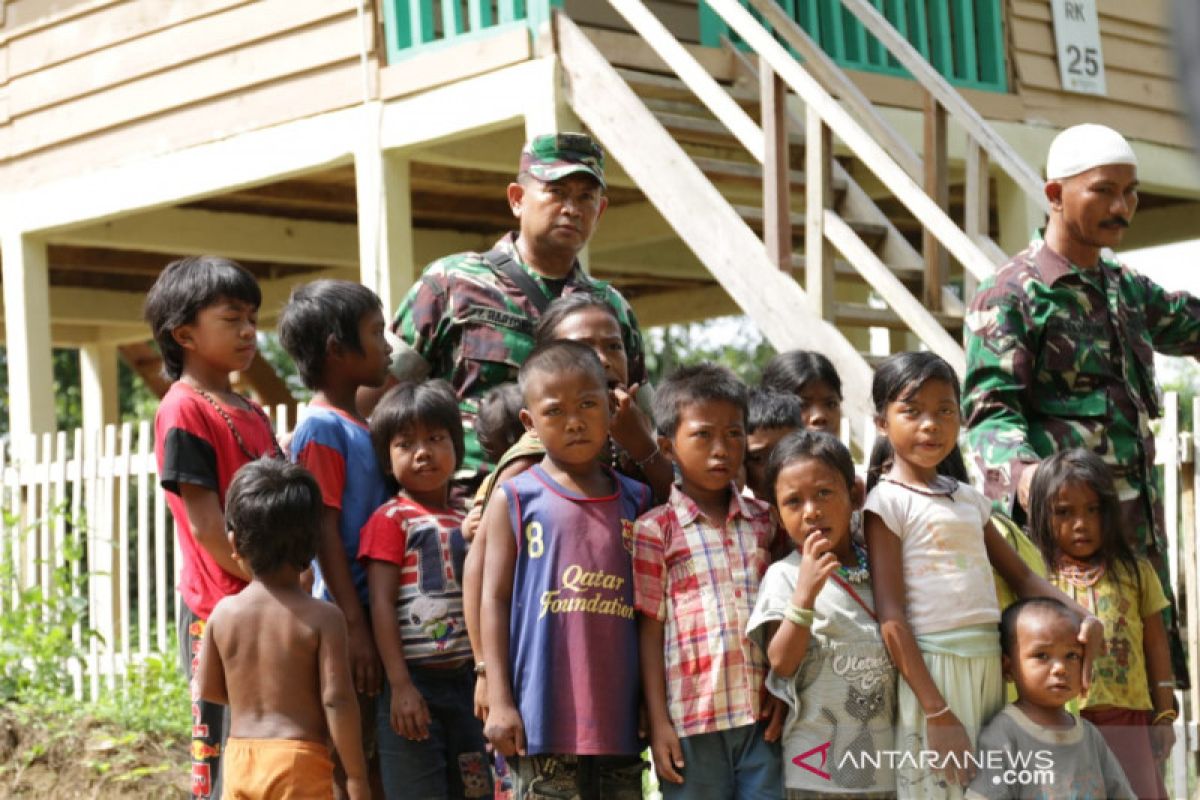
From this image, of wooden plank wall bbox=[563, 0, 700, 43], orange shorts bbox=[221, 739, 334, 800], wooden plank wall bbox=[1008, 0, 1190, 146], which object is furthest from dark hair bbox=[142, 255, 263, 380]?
wooden plank wall bbox=[1008, 0, 1190, 146]

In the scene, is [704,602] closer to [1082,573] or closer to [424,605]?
[424,605]

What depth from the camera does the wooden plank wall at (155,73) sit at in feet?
30.5

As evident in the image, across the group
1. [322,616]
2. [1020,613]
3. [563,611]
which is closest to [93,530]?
[322,616]

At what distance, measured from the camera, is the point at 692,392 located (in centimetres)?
367

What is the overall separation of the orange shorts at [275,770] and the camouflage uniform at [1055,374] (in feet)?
5.79

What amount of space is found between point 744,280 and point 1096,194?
3.14 metres

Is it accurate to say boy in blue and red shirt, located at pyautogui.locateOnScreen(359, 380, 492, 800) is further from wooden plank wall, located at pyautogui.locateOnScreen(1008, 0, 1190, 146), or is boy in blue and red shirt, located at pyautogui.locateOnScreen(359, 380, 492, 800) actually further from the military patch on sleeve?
wooden plank wall, located at pyautogui.locateOnScreen(1008, 0, 1190, 146)

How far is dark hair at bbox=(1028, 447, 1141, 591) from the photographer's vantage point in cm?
415

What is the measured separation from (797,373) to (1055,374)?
2.46 ft

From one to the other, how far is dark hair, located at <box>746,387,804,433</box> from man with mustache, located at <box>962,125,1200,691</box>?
44cm

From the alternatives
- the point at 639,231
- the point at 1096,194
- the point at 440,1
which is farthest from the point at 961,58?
the point at 1096,194

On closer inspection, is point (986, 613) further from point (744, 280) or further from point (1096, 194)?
point (744, 280)

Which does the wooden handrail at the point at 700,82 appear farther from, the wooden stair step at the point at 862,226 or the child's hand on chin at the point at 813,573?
the child's hand on chin at the point at 813,573

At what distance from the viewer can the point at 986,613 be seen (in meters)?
3.59
